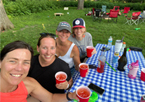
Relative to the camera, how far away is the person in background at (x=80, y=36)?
2738mm

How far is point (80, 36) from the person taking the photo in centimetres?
283

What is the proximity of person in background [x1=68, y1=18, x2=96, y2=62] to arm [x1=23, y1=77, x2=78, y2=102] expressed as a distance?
142 cm

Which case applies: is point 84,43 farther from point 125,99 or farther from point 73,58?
point 125,99

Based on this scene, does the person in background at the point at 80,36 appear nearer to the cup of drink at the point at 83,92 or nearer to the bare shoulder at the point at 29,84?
the cup of drink at the point at 83,92

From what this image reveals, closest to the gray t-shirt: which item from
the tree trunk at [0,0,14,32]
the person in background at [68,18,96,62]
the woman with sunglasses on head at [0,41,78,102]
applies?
the person in background at [68,18,96,62]

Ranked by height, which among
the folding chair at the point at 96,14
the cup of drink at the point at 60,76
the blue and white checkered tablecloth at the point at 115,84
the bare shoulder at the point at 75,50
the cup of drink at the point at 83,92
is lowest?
the blue and white checkered tablecloth at the point at 115,84

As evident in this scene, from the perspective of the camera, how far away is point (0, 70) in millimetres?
1276

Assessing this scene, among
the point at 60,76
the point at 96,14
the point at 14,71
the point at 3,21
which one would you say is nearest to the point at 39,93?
the point at 60,76

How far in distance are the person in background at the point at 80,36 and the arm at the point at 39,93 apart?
142cm

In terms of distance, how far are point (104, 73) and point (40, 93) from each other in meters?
1.20

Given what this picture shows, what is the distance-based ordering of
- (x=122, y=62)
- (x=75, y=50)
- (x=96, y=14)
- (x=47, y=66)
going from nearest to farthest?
(x=47, y=66) → (x=122, y=62) → (x=75, y=50) → (x=96, y=14)

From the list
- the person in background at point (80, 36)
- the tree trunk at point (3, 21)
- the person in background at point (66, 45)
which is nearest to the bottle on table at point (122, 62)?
the person in background at point (80, 36)

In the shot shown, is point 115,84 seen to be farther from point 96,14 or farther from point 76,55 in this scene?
point 96,14

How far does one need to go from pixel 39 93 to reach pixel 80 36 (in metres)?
1.79
